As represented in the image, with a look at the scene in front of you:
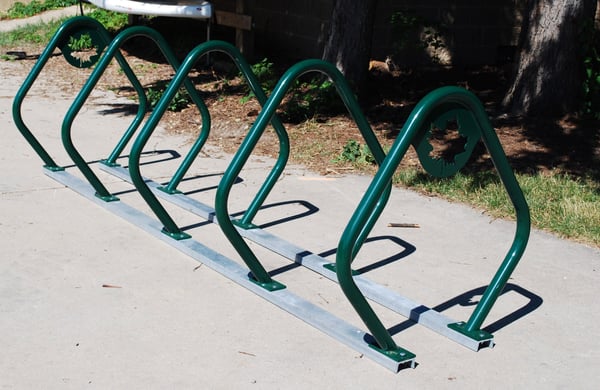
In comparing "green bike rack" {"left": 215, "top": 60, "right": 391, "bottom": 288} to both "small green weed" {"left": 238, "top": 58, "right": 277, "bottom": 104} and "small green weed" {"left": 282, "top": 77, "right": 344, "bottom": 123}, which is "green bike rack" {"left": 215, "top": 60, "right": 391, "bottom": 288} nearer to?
"small green weed" {"left": 282, "top": 77, "right": 344, "bottom": 123}

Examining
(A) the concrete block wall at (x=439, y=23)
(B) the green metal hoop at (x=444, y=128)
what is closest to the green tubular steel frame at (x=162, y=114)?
(B) the green metal hoop at (x=444, y=128)

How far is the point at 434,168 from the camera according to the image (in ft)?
11.9

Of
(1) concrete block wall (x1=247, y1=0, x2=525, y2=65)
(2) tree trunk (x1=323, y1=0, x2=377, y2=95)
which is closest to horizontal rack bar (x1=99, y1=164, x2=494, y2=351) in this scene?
(2) tree trunk (x1=323, y1=0, x2=377, y2=95)

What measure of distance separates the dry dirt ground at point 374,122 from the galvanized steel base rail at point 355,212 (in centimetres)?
154

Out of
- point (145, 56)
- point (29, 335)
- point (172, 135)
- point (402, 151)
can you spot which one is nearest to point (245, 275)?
point (29, 335)

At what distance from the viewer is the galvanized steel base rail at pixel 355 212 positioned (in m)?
3.44

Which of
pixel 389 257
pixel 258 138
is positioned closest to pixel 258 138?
pixel 258 138

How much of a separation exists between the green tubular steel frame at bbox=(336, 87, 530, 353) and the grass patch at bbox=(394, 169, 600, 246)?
1.48 metres

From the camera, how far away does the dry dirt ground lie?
269 inches

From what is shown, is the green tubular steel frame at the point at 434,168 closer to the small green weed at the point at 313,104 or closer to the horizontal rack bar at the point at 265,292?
the horizontal rack bar at the point at 265,292

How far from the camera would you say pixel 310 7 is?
390 inches

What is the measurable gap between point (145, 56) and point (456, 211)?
6.73m

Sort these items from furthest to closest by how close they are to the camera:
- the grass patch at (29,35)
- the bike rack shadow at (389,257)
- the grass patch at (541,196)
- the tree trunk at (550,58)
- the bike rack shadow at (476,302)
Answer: the grass patch at (29,35), the tree trunk at (550,58), the grass patch at (541,196), the bike rack shadow at (389,257), the bike rack shadow at (476,302)

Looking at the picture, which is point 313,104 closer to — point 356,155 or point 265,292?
point 356,155
